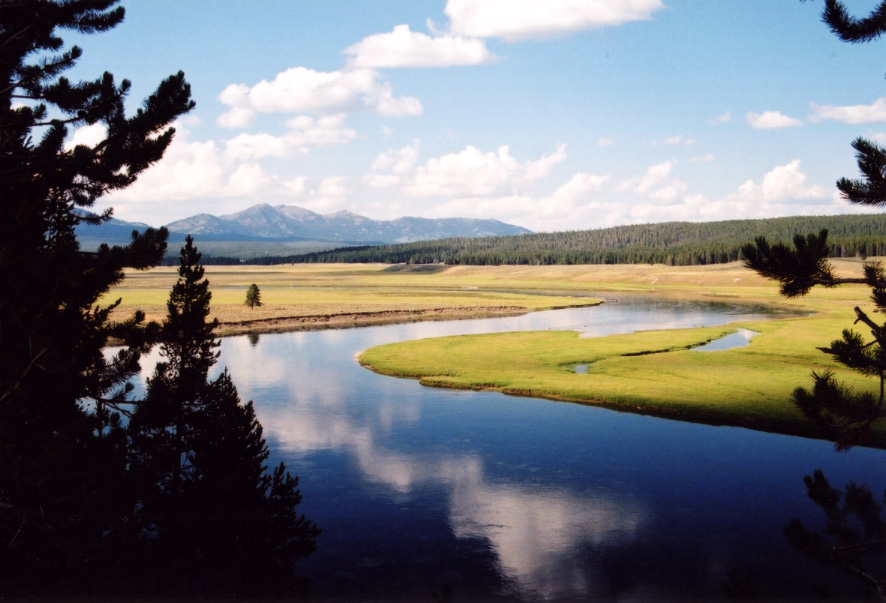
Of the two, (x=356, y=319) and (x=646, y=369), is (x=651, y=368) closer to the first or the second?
(x=646, y=369)

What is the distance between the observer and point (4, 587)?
1244 centimetres

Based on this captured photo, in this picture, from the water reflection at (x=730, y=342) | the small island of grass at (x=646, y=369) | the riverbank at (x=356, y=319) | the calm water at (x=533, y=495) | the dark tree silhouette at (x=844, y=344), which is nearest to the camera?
the dark tree silhouette at (x=844, y=344)

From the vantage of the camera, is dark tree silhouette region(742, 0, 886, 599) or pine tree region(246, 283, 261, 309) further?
pine tree region(246, 283, 261, 309)

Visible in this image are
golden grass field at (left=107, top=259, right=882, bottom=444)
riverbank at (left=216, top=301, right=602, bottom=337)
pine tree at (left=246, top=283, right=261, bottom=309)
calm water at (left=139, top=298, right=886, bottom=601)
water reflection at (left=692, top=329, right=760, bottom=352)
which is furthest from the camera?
pine tree at (left=246, top=283, right=261, bottom=309)

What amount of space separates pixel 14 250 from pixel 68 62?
13.0ft

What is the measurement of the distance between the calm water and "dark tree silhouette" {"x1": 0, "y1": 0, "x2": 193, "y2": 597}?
672 centimetres

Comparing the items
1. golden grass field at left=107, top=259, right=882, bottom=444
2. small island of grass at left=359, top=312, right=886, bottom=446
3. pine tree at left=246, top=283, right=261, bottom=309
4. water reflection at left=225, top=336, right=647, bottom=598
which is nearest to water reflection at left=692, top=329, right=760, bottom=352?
small island of grass at left=359, top=312, right=886, bottom=446

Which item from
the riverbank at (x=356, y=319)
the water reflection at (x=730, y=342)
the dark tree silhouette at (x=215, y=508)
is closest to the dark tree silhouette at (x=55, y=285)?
the dark tree silhouette at (x=215, y=508)

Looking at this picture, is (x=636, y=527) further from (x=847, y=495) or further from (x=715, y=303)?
(x=715, y=303)

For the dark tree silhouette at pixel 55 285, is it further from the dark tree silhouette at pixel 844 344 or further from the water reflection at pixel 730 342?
the water reflection at pixel 730 342

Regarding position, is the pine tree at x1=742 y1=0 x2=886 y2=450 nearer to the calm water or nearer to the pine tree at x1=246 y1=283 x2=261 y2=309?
the calm water

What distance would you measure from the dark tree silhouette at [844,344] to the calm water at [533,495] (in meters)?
1.68

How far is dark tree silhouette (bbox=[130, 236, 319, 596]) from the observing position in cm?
1617

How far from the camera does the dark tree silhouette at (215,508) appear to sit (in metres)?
16.2
